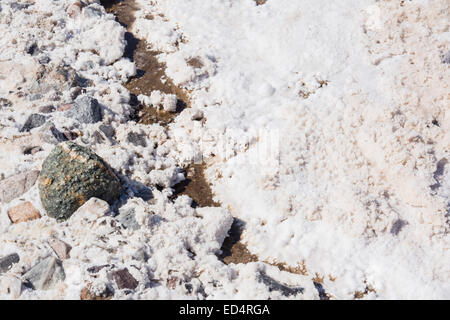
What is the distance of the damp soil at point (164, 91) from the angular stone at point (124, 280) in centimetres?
88

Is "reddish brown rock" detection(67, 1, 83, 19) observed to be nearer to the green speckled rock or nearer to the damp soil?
the damp soil

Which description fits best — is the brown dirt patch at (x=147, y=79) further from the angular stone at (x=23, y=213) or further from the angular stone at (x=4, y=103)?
the angular stone at (x=23, y=213)

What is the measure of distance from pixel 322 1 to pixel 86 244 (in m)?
4.57

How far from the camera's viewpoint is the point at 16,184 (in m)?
4.27

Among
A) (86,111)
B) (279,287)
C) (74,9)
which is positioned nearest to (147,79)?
(86,111)

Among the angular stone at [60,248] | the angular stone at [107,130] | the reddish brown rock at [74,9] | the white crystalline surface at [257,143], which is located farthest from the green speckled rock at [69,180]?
the reddish brown rock at [74,9]

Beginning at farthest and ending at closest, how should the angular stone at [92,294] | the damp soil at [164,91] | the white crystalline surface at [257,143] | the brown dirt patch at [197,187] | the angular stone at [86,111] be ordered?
the angular stone at [86,111]
the brown dirt patch at [197,187]
the damp soil at [164,91]
the white crystalline surface at [257,143]
the angular stone at [92,294]

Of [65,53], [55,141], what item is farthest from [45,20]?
[55,141]

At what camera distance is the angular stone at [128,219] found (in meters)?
3.98

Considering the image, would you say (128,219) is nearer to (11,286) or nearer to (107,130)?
(11,286)

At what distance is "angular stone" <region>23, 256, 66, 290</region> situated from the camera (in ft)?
11.6

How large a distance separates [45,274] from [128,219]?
0.82 meters

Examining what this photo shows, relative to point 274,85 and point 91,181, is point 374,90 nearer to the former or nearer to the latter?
point 274,85

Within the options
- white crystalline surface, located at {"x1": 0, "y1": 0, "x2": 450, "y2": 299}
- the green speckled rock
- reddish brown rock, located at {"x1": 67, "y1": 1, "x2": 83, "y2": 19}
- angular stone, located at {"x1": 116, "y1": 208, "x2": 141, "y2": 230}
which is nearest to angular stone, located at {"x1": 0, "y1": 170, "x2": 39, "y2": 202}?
white crystalline surface, located at {"x1": 0, "y1": 0, "x2": 450, "y2": 299}
